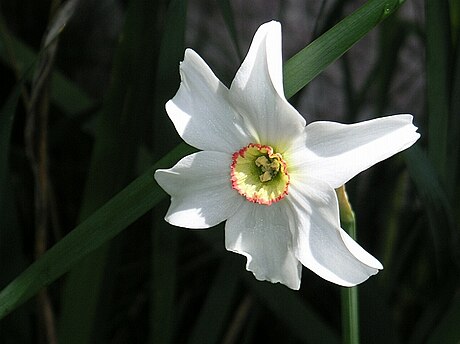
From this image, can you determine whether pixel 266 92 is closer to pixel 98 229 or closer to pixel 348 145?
pixel 348 145

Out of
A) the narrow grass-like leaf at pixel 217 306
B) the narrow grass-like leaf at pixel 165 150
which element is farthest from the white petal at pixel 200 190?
the narrow grass-like leaf at pixel 217 306

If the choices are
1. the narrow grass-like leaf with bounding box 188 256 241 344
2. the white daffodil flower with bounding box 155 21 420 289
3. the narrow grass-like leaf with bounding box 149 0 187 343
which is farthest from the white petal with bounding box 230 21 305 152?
the narrow grass-like leaf with bounding box 188 256 241 344

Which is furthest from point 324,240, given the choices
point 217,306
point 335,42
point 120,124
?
point 217,306

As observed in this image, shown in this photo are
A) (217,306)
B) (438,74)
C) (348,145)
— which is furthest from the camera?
(217,306)

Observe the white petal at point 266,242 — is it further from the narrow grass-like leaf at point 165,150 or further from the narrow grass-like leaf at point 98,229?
the narrow grass-like leaf at point 165,150

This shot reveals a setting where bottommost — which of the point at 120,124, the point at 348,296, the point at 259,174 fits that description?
the point at 348,296

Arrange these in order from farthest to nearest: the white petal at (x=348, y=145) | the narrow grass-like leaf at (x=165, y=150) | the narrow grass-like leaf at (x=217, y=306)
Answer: the narrow grass-like leaf at (x=217, y=306) < the narrow grass-like leaf at (x=165, y=150) < the white petal at (x=348, y=145)
